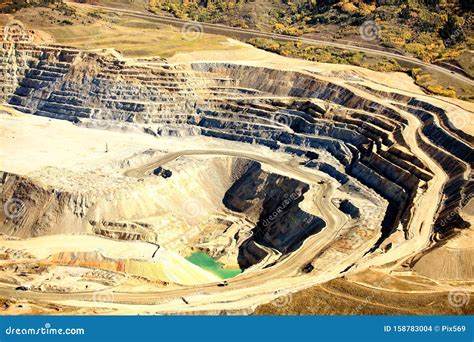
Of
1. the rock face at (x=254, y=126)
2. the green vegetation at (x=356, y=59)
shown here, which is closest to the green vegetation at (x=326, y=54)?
the green vegetation at (x=356, y=59)

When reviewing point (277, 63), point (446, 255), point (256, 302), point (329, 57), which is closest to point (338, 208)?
point (446, 255)

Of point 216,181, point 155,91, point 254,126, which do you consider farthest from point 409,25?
point 216,181

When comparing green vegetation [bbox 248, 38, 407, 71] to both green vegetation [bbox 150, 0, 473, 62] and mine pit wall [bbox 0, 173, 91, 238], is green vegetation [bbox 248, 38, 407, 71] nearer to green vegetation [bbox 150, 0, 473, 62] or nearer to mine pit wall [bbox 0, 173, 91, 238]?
green vegetation [bbox 150, 0, 473, 62]

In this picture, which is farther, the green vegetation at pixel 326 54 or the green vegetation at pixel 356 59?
the green vegetation at pixel 326 54

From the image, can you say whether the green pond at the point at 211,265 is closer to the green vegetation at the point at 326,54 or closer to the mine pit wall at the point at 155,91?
the mine pit wall at the point at 155,91

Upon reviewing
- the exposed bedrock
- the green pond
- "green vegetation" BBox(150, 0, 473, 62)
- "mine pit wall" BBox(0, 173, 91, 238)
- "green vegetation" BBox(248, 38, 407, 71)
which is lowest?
the green pond

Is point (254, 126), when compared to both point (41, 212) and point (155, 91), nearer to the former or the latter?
point (155, 91)

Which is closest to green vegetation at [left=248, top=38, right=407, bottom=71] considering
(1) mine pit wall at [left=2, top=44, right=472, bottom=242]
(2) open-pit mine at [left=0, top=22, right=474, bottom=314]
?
(2) open-pit mine at [left=0, top=22, right=474, bottom=314]
